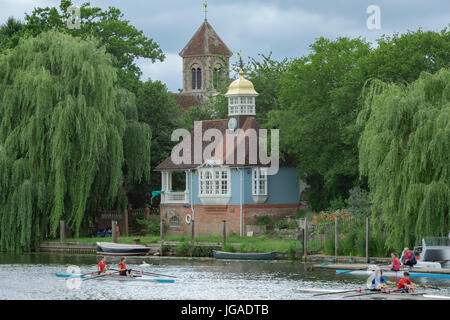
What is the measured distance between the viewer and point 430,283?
131ft

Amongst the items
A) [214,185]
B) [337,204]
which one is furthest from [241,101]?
[337,204]

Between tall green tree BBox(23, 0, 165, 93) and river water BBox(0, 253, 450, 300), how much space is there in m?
24.6

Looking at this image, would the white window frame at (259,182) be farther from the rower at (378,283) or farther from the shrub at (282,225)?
the rower at (378,283)

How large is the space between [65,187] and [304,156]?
15144 mm

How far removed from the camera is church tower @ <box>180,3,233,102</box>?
393 ft

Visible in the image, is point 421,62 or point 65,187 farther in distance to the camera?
point 65,187

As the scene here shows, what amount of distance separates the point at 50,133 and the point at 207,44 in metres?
66.9

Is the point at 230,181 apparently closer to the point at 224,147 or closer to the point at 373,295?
the point at 224,147

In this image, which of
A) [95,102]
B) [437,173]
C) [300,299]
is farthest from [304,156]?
[300,299]

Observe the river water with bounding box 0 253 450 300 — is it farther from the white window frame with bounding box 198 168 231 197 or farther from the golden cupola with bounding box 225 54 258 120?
the golden cupola with bounding box 225 54 258 120

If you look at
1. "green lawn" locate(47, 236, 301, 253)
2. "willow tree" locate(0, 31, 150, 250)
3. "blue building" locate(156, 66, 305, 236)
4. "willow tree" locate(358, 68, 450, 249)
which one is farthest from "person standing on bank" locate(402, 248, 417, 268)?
"willow tree" locate(0, 31, 150, 250)

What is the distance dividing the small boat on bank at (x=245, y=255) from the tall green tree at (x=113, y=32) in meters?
22.5

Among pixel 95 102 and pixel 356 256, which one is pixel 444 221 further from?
pixel 95 102

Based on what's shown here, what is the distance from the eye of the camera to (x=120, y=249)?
53.7 m
